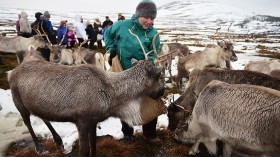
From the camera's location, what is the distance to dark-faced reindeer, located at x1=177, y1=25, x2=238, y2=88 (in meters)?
7.82

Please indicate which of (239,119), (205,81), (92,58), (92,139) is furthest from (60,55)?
(239,119)

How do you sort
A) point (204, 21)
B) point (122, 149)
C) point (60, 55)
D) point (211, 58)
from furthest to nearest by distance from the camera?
point (204, 21)
point (60, 55)
point (211, 58)
point (122, 149)

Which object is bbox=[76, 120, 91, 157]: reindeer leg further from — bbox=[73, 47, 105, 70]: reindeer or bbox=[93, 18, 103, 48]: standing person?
bbox=[93, 18, 103, 48]: standing person

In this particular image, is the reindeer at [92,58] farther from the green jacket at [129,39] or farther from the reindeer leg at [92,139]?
the reindeer leg at [92,139]

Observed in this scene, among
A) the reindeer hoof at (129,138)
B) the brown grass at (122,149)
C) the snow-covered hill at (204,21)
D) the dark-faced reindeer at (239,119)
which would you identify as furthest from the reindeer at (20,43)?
the snow-covered hill at (204,21)

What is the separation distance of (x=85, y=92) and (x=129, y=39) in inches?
42.7

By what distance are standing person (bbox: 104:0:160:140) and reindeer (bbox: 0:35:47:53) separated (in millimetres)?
6536

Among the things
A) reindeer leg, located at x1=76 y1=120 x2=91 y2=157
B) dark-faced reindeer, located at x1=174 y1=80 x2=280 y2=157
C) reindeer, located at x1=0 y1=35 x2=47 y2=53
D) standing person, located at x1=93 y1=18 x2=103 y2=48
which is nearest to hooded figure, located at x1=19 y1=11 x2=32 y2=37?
reindeer, located at x1=0 y1=35 x2=47 y2=53

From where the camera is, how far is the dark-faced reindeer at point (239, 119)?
2.57 m

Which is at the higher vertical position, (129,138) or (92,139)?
(92,139)

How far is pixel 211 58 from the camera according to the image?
318 inches

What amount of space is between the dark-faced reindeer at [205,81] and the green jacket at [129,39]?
883 millimetres

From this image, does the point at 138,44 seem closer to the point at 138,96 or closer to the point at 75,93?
the point at 138,96

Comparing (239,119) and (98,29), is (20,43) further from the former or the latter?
(239,119)
